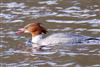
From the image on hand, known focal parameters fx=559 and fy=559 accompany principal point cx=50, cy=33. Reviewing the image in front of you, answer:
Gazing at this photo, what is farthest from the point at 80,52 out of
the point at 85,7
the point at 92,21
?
the point at 85,7

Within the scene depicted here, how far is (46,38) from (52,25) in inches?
50.8

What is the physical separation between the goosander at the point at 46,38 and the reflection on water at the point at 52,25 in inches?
12.1

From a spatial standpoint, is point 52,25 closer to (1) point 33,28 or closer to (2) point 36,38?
(1) point 33,28

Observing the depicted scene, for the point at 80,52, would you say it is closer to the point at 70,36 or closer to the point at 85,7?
the point at 70,36

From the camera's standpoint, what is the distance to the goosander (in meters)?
17.0

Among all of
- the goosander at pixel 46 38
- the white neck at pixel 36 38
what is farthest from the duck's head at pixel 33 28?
the white neck at pixel 36 38

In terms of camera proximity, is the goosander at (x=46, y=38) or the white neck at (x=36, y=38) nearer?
the goosander at (x=46, y=38)

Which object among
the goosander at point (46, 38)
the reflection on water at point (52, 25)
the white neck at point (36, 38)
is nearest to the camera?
the reflection on water at point (52, 25)

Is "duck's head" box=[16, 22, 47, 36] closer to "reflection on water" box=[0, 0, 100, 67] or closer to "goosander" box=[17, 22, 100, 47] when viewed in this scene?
"goosander" box=[17, 22, 100, 47]

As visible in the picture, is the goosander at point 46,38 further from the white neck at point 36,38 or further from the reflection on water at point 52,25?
the reflection on water at point 52,25

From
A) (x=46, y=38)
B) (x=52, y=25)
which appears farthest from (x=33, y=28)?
(x=52, y=25)

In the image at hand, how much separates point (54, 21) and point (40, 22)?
0.50 meters

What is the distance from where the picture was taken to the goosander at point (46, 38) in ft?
55.7

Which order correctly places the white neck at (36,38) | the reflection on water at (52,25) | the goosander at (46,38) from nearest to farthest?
the reflection on water at (52,25)
the goosander at (46,38)
the white neck at (36,38)
